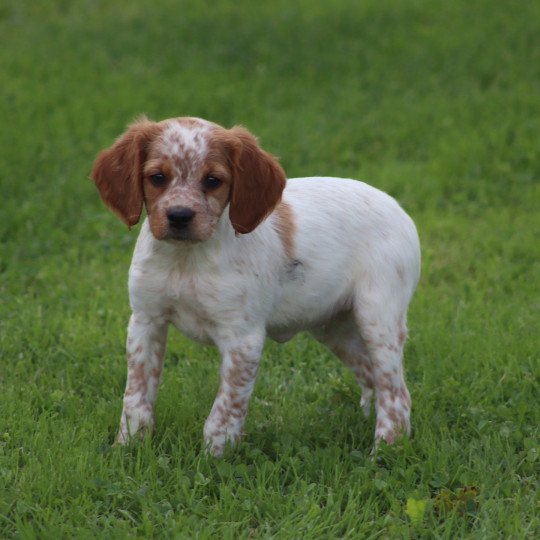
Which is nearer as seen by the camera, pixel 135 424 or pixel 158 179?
pixel 158 179

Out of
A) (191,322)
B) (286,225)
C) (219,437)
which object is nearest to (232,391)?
(219,437)

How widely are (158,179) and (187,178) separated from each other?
0.48 feet

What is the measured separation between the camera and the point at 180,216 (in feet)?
14.6

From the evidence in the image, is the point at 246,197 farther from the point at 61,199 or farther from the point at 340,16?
the point at 340,16

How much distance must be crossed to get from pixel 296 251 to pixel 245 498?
1.23m

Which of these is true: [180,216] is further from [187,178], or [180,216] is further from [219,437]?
[219,437]

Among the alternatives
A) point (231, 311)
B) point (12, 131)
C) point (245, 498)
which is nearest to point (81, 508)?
point (245, 498)

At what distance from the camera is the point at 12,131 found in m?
10.0

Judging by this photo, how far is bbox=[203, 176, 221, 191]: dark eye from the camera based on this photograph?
4.61 meters

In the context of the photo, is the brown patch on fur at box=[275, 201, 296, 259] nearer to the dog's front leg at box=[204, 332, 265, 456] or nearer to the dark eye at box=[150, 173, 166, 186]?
the dog's front leg at box=[204, 332, 265, 456]

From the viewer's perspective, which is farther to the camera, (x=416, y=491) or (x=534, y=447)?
(x=534, y=447)

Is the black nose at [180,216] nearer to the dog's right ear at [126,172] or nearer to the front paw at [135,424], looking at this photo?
the dog's right ear at [126,172]

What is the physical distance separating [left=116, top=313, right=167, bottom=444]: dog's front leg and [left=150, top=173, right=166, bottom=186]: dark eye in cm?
69

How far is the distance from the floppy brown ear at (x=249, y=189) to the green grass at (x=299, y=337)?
113cm
